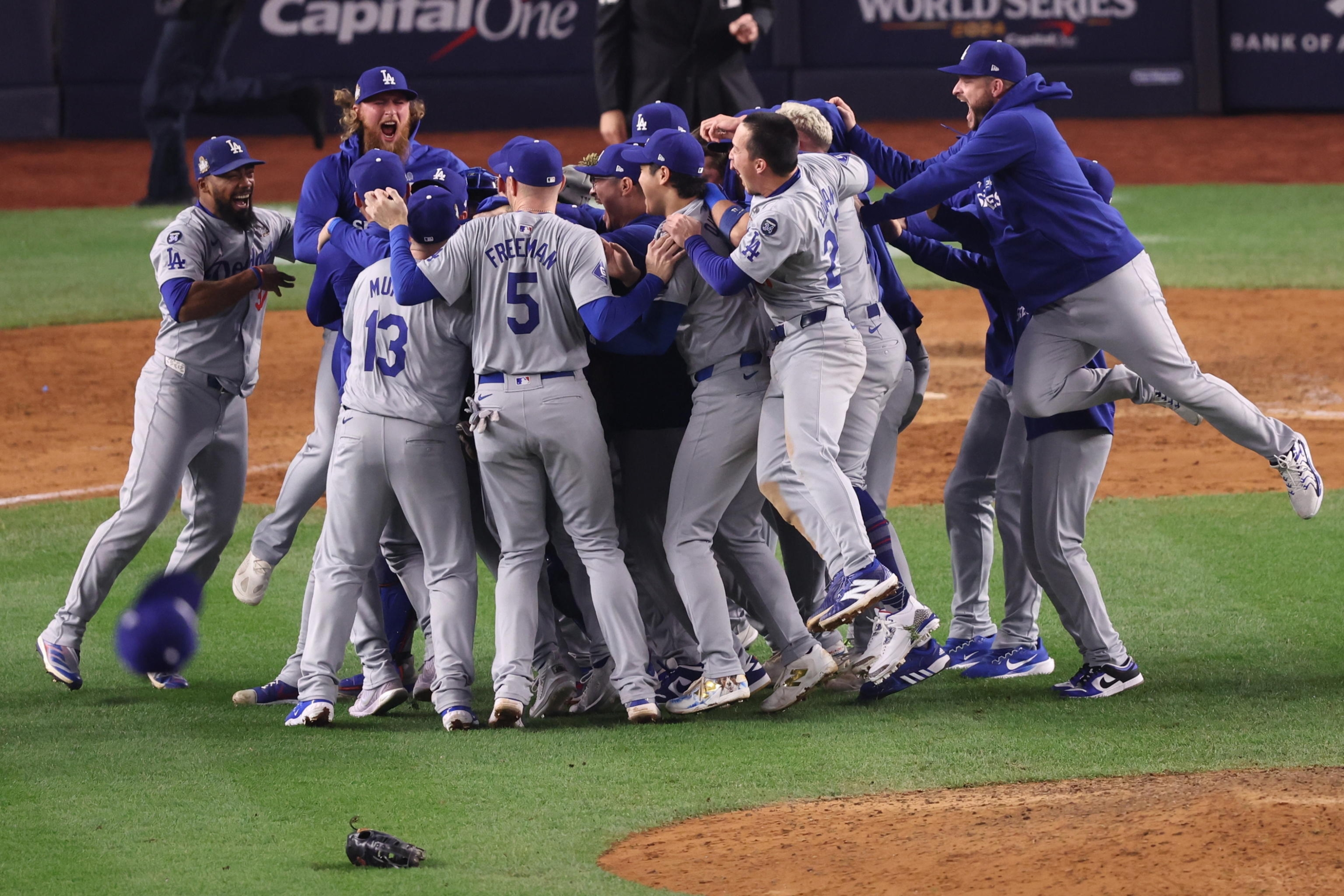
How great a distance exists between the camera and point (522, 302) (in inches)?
224

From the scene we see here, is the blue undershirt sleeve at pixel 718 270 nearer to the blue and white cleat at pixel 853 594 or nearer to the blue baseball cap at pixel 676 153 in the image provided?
the blue baseball cap at pixel 676 153

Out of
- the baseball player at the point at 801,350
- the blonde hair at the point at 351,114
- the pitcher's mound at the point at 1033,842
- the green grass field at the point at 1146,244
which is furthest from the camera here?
the green grass field at the point at 1146,244

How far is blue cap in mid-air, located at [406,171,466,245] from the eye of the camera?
19.2 ft

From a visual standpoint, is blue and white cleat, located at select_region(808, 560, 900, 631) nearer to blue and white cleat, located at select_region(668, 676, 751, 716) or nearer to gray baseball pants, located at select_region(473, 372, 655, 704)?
blue and white cleat, located at select_region(668, 676, 751, 716)

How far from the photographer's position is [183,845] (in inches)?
182

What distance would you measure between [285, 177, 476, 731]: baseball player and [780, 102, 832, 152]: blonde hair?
1286mm

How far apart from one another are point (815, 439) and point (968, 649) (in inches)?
56.6

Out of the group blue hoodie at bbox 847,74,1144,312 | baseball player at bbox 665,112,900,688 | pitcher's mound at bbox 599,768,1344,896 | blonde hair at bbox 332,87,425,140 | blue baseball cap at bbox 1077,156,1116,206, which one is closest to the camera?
pitcher's mound at bbox 599,768,1344,896

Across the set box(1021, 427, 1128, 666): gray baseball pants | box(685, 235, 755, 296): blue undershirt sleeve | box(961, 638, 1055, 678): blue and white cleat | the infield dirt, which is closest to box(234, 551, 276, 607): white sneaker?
box(685, 235, 755, 296): blue undershirt sleeve

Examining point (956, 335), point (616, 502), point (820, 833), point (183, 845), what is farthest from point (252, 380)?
point (956, 335)

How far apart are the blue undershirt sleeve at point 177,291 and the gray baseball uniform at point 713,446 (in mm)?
1869

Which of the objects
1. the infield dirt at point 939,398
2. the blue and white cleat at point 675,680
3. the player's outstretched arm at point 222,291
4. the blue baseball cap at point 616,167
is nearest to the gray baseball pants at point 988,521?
the blue and white cleat at point 675,680

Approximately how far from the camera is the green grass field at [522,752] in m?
4.54

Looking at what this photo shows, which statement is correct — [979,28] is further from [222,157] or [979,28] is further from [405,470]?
[405,470]
